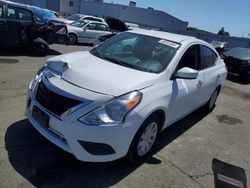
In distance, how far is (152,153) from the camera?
401 centimetres

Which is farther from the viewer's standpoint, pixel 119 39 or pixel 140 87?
pixel 119 39

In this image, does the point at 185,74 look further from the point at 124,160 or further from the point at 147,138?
the point at 124,160

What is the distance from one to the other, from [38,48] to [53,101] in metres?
7.47

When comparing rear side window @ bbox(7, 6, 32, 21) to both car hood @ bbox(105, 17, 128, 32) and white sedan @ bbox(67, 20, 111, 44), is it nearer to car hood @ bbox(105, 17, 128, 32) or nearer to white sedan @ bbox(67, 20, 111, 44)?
car hood @ bbox(105, 17, 128, 32)

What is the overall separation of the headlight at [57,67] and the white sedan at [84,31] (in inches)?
473

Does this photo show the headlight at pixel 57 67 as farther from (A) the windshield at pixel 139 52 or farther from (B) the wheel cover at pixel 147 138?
(B) the wheel cover at pixel 147 138

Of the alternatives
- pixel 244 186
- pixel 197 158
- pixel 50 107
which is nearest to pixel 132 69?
pixel 50 107

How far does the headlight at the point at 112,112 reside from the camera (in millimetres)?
2947

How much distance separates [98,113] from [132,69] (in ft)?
3.64

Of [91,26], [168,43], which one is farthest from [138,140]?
[91,26]

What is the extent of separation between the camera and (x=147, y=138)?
361cm

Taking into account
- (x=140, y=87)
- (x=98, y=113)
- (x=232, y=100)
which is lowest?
(x=232, y=100)

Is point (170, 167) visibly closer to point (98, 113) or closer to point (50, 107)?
point (98, 113)

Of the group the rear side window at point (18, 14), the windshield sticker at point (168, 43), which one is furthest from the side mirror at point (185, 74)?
the rear side window at point (18, 14)
